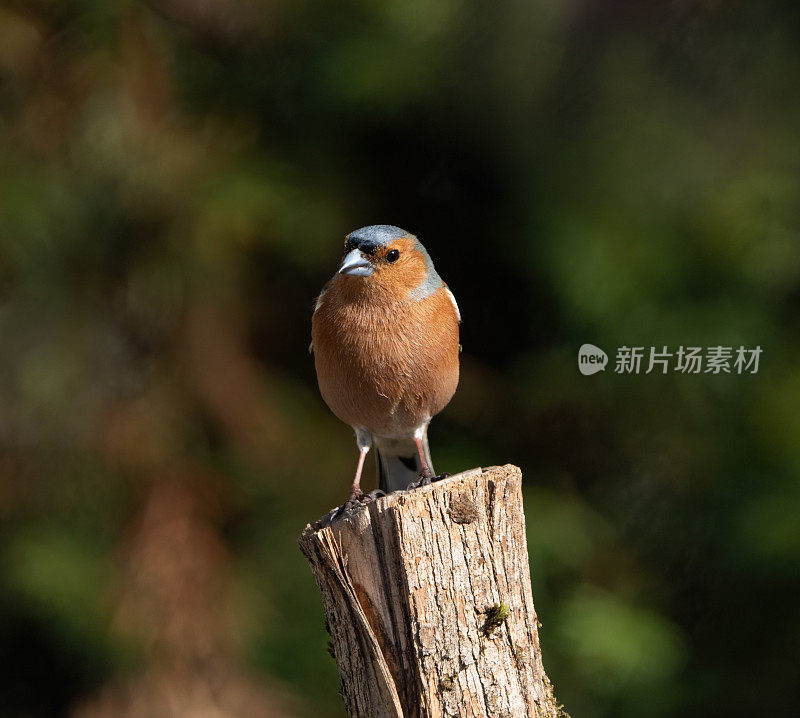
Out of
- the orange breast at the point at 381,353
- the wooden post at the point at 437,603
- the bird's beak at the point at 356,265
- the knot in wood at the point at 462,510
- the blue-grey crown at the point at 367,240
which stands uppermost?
the blue-grey crown at the point at 367,240

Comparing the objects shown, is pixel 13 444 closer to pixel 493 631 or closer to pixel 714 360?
pixel 493 631

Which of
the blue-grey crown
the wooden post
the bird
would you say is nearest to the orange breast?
the bird

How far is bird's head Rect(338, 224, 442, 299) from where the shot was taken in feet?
9.62

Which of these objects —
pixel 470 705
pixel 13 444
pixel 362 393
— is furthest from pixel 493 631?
pixel 13 444

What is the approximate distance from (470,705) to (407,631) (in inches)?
9.6

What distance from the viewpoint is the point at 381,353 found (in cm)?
294

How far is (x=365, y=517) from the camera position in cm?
242

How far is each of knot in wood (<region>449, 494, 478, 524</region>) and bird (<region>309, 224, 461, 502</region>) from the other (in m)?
0.51

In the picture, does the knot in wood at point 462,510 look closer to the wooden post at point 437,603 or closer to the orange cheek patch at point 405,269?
the wooden post at point 437,603

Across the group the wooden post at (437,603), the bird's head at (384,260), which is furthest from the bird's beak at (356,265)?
the wooden post at (437,603)

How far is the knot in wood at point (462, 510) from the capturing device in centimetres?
240

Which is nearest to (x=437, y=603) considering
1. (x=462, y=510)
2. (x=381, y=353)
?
(x=462, y=510)

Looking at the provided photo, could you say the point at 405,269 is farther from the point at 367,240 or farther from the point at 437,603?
the point at 437,603

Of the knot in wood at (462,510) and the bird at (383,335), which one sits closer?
the knot in wood at (462,510)
